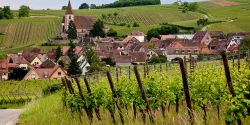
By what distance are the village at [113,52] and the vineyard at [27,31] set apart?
6151 mm

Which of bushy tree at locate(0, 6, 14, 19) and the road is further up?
the road

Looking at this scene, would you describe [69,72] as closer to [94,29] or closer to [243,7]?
[94,29]

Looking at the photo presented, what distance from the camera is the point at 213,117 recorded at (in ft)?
41.7

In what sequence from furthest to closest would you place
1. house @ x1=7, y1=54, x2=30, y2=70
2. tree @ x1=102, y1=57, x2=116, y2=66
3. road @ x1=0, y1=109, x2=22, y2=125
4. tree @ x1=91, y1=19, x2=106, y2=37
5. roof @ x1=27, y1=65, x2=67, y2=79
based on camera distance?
tree @ x1=91, y1=19, x2=106, y2=37 < house @ x1=7, y1=54, x2=30, y2=70 < tree @ x1=102, y1=57, x2=116, y2=66 < roof @ x1=27, y1=65, x2=67, y2=79 < road @ x1=0, y1=109, x2=22, y2=125

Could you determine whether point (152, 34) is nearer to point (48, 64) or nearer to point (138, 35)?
point (138, 35)

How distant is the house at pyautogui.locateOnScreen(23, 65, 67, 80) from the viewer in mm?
90438

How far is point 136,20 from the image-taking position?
17625 cm

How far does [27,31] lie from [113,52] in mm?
46742

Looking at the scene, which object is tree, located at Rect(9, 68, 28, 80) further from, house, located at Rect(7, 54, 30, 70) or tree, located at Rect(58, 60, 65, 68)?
house, located at Rect(7, 54, 30, 70)

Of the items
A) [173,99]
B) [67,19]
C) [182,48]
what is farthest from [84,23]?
[173,99]

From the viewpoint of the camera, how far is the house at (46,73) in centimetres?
9044

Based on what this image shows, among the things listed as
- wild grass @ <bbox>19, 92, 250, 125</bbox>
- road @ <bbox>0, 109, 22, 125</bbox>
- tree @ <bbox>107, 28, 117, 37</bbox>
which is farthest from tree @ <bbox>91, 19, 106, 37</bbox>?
wild grass @ <bbox>19, 92, 250, 125</bbox>

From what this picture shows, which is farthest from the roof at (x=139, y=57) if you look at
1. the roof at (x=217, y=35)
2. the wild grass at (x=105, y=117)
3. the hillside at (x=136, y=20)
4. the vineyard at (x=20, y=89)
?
the wild grass at (x=105, y=117)

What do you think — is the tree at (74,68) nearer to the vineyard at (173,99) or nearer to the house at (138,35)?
the house at (138,35)
